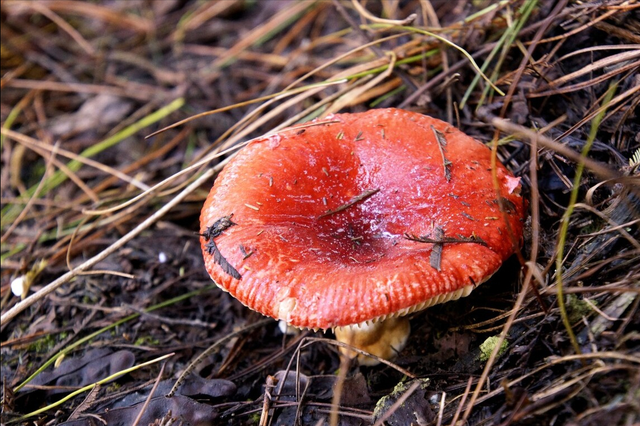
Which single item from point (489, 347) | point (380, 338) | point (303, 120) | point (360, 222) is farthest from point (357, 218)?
point (303, 120)

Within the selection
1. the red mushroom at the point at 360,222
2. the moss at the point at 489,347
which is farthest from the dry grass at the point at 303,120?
the red mushroom at the point at 360,222

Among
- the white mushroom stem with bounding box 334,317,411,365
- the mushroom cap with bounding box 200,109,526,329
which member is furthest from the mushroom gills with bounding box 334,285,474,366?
the mushroom cap with bounding box 200,109,526,329

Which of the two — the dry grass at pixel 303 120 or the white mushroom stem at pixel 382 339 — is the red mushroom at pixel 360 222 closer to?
the white mushroom stem at pixel 382 339

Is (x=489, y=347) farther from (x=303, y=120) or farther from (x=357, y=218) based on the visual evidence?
(x=303, y=120)

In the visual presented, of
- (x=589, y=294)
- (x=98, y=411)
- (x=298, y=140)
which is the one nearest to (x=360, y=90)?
(x=298, y=140)

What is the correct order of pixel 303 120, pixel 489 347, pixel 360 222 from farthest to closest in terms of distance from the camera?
pixel 303 120 < pixel 360 222 < pixel 489 347

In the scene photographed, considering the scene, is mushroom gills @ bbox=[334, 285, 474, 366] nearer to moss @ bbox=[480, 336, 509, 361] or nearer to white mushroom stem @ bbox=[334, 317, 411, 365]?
white mushroom stem @ bbox=[334, 317, 411, 365]
